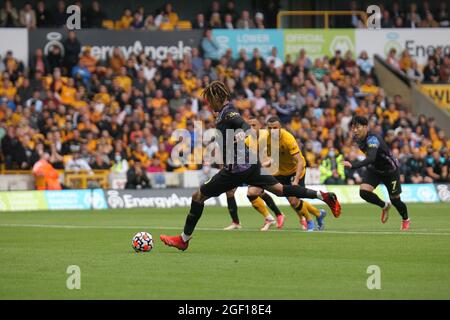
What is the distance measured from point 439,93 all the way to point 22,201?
18.4 m

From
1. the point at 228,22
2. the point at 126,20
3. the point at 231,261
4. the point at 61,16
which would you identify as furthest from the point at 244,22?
the point at 231,261

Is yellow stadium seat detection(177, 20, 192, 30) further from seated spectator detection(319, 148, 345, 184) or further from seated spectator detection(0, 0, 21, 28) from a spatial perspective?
seated spectator detection(319, 148, 345, 184)

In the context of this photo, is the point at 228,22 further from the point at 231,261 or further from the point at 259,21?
the point at 231,261

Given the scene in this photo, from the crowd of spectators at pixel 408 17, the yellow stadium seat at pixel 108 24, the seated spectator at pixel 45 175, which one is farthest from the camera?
the crowd of spectators at pixel 408 17

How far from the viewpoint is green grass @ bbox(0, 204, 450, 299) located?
12.7 metres

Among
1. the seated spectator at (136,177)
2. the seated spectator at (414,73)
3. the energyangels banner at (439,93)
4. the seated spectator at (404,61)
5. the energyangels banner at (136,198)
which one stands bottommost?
the energyangels banner at (136,198)

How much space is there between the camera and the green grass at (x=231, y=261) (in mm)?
12719

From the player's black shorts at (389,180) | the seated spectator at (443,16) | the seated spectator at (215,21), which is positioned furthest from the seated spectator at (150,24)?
the player's black shorts at (389,180)

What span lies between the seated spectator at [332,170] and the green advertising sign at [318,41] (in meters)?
6.70

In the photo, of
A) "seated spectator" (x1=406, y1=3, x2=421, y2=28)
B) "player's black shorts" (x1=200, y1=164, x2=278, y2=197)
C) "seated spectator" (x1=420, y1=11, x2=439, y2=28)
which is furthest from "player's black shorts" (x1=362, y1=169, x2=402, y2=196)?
"seated spectator" (x1=420, y1=11, x2=439, y2=28)

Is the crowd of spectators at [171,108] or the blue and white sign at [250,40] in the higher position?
the blue and white sign at [250,40]

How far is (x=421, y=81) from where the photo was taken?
142 feet

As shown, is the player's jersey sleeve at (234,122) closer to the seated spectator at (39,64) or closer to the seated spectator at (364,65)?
the seated spectator at (39,64)
